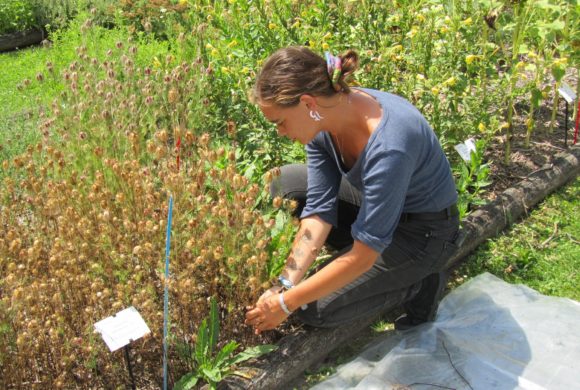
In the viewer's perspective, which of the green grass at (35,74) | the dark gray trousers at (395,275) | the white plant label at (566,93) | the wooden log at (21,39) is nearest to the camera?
the dark gray trousers at (395,275)

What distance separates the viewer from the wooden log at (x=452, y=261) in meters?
2.36

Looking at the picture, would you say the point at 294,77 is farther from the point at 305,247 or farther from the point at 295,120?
the point at 305,247

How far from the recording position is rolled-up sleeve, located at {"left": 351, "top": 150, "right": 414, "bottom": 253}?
2105mm

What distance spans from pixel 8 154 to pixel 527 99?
339 centimetres

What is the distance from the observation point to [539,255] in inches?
129

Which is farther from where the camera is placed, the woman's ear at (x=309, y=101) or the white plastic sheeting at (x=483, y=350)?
the white plastic sheeting at (x=483, y=350)

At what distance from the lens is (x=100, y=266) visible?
218 cm

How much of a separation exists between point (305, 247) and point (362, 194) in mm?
300

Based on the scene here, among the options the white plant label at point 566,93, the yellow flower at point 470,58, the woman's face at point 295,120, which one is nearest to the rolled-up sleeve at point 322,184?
the woman's face at point 295,120

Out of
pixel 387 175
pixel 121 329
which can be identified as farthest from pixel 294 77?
pixel 121 329

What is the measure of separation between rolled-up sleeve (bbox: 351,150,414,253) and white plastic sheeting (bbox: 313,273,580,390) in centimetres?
57

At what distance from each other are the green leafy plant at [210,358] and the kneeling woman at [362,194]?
132mm

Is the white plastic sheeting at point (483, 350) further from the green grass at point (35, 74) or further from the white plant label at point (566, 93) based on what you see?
the green grass at point (35, 74)

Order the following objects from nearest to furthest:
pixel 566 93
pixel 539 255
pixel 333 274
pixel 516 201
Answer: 1. pixel 333 274
2. pixel 539 255
3. pixel 516 201
4. pixel 566 93
